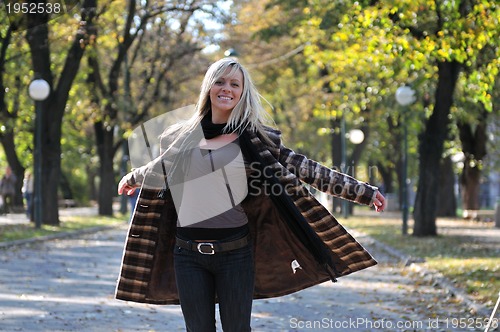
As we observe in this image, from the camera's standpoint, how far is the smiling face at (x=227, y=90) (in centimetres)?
464

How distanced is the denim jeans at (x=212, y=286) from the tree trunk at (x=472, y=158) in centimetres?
2823

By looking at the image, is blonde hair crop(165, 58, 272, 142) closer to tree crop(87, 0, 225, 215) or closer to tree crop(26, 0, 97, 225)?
tree crop(26, 0, 97, 225)

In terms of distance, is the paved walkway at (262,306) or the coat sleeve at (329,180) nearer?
the coat sleeve at (329,180)

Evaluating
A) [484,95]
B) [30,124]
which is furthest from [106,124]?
[484,95]

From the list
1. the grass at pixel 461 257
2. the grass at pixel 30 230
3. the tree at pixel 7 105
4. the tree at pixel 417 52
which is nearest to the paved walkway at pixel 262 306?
the grass at pixel 461 257

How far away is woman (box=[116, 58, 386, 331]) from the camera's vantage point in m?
4.53

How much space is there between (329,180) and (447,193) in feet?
117

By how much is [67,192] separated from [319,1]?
40640 mm

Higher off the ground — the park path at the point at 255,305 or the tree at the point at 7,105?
the tree at the point at 7,105

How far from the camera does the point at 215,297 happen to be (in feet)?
15.4

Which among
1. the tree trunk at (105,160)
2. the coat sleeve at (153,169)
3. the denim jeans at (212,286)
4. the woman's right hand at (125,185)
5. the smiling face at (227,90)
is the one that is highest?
the tree trunk at (105,160)

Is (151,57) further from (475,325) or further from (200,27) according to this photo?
(475,325)

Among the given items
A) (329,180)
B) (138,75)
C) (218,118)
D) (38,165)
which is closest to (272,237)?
(329,180)

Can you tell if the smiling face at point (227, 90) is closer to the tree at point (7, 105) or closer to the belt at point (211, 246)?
the belt at point (211, 246)
